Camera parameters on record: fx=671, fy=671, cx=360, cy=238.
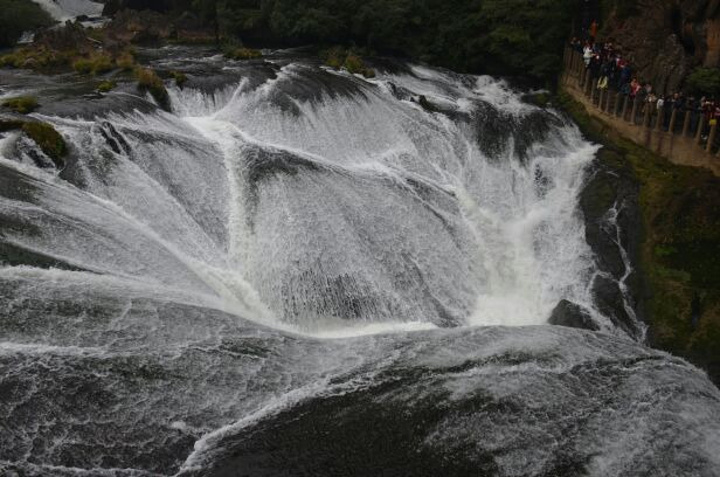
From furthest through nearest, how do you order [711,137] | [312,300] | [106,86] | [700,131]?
[106,86], [700,131], [711,137], [312,300]

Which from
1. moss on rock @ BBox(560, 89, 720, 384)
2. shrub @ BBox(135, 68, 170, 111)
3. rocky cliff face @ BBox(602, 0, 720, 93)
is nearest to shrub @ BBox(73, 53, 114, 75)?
shrub @ BBox(135, 68, 170, 111)

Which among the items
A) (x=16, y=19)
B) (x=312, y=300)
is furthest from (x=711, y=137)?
(x=16, y=19)

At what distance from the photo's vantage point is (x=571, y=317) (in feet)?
50.3

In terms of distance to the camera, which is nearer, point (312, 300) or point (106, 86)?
point (312, 300)

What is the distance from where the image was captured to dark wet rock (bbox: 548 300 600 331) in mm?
15188

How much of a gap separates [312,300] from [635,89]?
Answer: 13877 millimetres

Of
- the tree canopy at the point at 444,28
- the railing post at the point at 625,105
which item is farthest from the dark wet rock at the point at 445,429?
the tree canopy at the point at 444,28

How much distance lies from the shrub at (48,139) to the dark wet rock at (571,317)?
11.7 m

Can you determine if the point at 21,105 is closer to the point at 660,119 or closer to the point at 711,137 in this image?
the point at 660,119

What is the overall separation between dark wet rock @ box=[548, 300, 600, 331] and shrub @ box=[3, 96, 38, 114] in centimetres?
1379

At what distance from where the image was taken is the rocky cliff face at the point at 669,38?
21.5 m

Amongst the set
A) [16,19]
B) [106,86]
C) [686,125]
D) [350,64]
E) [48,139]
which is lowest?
[48,139]

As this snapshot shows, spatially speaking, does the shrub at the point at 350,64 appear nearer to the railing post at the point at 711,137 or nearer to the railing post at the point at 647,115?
the railing post at the point at 647,115

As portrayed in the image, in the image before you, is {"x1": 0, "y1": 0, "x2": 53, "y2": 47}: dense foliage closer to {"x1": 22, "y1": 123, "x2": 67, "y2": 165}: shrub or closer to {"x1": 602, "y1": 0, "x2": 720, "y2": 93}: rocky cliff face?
{"x1": 22, "y1": 123, "x2": 67, "y2": 165}: shrub
